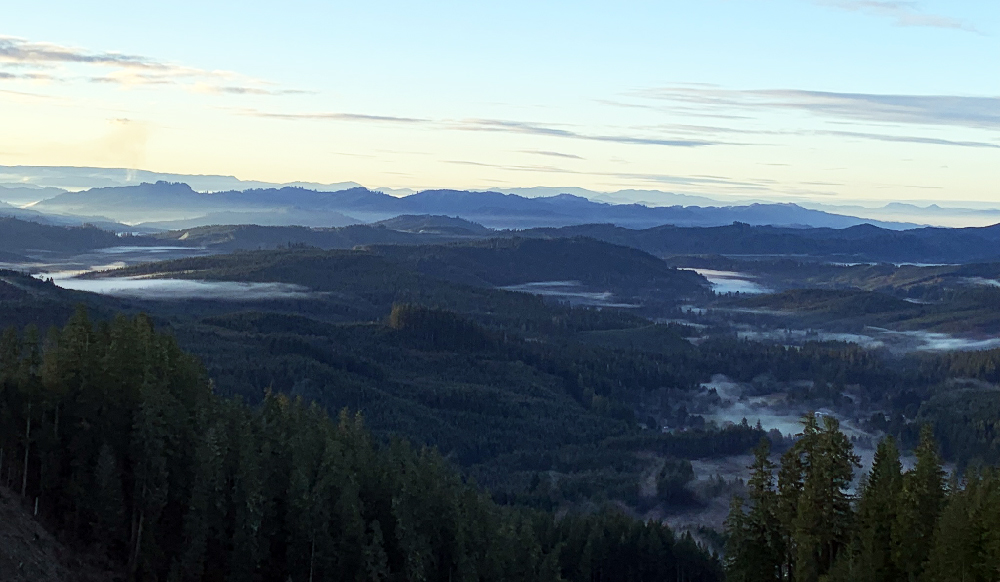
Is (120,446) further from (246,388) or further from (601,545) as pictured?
(246,388)

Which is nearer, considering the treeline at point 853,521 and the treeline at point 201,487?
the treeline at point 853,521

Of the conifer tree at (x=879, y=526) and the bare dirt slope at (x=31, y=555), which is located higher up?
the conifer tree at (x=879, y=526)

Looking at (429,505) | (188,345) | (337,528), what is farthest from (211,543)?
(188,345)

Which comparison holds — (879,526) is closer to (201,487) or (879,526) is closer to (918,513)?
(918,513)

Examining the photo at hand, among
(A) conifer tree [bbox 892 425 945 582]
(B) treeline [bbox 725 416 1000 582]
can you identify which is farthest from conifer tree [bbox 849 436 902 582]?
(A) conifer tree [bbox 892 425 945 582]

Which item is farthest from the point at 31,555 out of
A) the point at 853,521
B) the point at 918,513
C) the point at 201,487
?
the point at 918,513

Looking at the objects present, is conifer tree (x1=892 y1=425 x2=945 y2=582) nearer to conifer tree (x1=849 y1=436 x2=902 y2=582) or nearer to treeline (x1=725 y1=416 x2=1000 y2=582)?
treeline (x1=725 y1=416 x2=1000 y2=582)

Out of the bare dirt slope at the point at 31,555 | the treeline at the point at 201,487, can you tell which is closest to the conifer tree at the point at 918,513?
the treeline at the point at 201,487

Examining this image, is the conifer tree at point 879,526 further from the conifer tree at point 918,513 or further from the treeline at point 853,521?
the conifer tree at point 918,513
